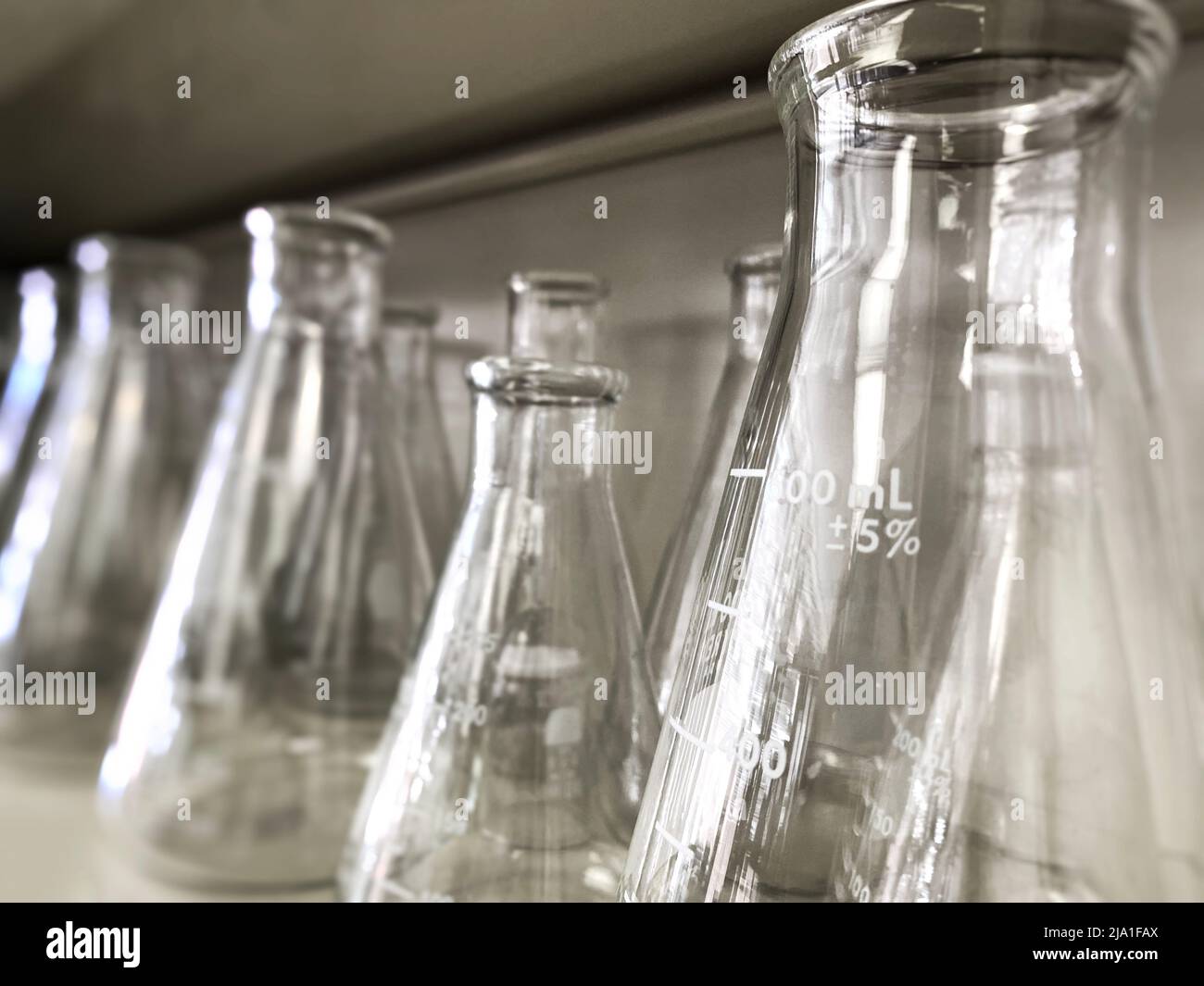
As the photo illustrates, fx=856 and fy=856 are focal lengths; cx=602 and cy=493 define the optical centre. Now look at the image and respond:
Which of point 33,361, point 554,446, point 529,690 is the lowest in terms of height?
point 529,690

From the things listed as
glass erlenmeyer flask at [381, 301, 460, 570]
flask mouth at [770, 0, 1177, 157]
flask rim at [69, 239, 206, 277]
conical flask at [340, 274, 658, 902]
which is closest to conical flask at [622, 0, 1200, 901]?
flask mouth at [770, 0, 1177, 157]

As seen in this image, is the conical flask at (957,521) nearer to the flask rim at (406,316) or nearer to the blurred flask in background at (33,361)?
the flask rim at (406,316)

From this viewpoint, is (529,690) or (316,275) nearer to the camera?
(529,690)

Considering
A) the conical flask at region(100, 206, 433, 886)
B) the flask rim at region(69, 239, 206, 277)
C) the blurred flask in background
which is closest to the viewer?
the conical flask at region(100, 206, 433, 886)

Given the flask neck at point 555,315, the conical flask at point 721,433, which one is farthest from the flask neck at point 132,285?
the conical flask at point 721,433

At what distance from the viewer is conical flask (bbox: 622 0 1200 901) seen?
0.81ft

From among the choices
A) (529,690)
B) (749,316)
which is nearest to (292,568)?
Result: (529,690)

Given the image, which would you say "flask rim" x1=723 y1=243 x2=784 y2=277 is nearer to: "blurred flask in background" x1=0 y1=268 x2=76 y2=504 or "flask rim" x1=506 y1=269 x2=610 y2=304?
"flask rim" x1=506 y1=269 x2=610 y2=304

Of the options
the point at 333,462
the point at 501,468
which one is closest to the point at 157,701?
the point at 333,462

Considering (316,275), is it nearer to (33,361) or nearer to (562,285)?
(562,285)

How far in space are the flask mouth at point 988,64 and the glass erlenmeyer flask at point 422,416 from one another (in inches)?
14.9

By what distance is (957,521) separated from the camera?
27 cm

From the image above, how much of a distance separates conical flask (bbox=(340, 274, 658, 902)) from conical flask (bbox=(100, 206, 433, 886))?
0.61 feet

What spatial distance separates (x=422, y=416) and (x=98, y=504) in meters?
0.40
